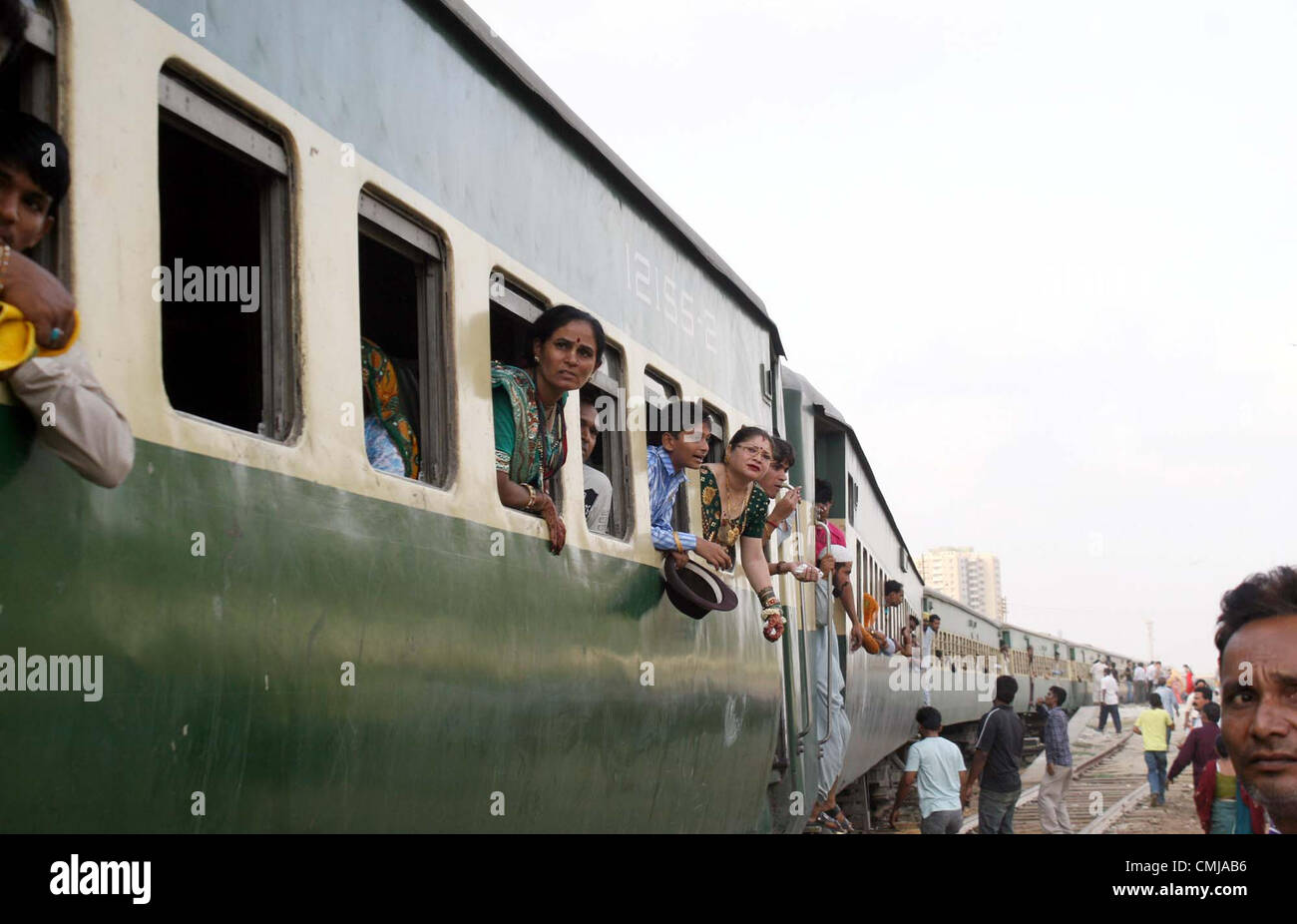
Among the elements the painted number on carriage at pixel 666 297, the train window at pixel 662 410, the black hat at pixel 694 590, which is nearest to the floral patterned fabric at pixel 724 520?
the train window at pixel 662 410

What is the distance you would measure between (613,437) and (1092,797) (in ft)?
34.9

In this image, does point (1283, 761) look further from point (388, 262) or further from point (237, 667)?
point (388, 262)

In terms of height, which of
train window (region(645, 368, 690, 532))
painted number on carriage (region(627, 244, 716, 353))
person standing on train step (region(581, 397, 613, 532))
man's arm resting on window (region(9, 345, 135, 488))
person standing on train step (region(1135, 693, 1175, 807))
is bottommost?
person standing on train step (region(1135, 693, 1175, 807))

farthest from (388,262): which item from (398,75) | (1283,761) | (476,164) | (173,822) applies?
(1283,761)

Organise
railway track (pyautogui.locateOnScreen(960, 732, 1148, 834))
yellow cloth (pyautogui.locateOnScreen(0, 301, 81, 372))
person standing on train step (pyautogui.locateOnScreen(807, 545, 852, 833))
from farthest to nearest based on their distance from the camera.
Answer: railway track (pyautogui.locateOnScreen(960, 732, 1148, 834)) → person standing on train step (pyautogui.locateOnScreen(807, 545, 852, 833)) → yellow cloth (pyautogui.locateOnScreen(0, 301, 81, 372))

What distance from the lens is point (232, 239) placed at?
480cm

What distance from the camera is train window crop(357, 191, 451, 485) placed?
4.66 metres

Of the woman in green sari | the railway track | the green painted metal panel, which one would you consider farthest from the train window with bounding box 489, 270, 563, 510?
the railway track

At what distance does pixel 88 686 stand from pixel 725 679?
496 centimetres

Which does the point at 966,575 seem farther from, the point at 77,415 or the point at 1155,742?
the point at 77,415

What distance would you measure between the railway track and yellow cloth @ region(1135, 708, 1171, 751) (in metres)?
0.92

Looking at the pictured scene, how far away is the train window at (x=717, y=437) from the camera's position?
842cm

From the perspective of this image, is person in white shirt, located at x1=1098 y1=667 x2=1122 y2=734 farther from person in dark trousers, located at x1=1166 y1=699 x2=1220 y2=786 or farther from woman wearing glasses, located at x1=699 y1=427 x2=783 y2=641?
woman wearing glasses, located at x1=699 y1=427 x2=783 y2=641
